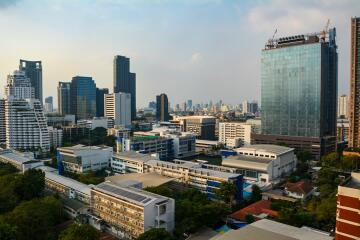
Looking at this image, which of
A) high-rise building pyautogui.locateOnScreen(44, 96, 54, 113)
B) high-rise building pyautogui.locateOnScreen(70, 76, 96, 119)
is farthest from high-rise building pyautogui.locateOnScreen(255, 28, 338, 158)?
high-rise building pyautogui.locateOnScreen(44, 96, 54, 113)

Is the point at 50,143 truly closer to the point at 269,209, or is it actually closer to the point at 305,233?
the point at 269,209

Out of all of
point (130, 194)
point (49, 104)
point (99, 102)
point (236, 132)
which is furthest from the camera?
point (49, 104)

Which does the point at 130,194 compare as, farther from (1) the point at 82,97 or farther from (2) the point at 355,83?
(1) the point at 82,97

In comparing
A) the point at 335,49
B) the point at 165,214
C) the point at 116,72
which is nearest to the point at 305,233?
the point at 165,214

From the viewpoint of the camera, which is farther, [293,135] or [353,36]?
[293,135]

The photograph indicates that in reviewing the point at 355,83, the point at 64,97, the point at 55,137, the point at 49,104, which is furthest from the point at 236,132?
the point at 49,104

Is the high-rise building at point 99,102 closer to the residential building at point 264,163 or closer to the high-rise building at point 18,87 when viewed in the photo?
the high-rise building at point 18,87

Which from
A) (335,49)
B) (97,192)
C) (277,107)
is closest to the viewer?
(97,192)
